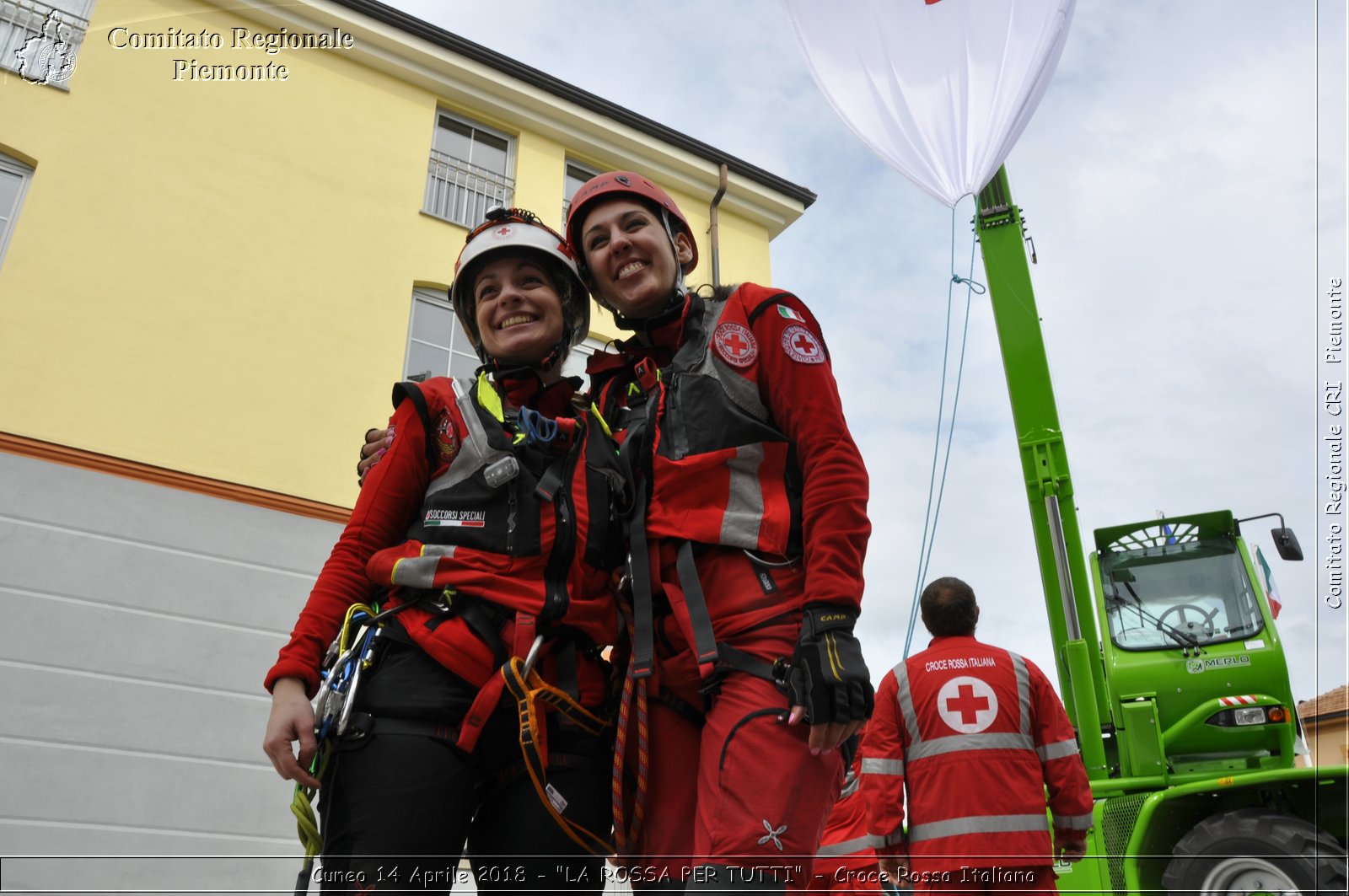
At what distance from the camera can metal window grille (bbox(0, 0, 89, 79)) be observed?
8055 mm

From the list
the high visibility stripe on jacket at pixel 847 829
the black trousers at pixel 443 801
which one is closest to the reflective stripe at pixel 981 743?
the high visibility stripe on jacket at pixel 847 829

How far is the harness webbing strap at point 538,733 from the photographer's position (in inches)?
81.7

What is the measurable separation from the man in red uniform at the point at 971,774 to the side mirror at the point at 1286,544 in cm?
370

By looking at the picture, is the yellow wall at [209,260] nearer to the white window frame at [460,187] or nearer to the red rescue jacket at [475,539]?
the white window frame at [460,187]

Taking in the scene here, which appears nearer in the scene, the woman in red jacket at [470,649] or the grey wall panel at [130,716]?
the woman in red jacket at [470,649]

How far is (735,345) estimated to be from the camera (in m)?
2.37

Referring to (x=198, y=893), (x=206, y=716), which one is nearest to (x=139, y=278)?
(x=206, y=716)

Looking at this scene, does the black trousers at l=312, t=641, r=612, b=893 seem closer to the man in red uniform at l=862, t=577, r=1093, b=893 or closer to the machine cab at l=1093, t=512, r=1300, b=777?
the man in red uniform at l=862, t=577, r=1093, b=893

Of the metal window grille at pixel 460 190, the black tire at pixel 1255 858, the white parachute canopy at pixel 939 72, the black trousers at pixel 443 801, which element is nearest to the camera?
the black trousers at pixel 443 801

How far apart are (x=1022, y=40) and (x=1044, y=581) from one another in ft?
13.5

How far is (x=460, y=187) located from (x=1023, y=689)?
8.45 meters

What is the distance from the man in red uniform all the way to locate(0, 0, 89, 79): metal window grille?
8.85 meters

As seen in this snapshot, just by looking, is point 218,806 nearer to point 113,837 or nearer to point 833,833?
point 113,837

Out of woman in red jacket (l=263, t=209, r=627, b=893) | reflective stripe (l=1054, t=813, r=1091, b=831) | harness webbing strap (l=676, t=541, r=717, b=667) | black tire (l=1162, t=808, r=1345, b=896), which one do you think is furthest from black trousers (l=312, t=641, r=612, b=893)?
black tire (l=1162, t=808, r=1345, b=896)
